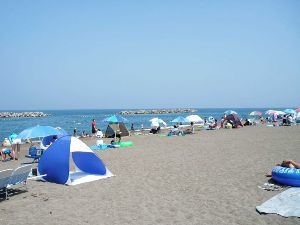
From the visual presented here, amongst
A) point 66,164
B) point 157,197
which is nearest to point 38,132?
point 66,164

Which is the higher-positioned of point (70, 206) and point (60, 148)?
point (60, 148)

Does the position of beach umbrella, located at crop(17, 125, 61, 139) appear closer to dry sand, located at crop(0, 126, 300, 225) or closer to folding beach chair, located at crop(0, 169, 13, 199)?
dry sand, located at crop(0, 126, 300, 225)

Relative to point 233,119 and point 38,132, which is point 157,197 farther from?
point 233,119

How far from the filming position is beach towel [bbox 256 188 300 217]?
642cm

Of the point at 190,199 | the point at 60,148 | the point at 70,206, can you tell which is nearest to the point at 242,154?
the point at 190,199

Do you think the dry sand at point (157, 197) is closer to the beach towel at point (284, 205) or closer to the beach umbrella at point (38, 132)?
the beach towel at point (284, 205)

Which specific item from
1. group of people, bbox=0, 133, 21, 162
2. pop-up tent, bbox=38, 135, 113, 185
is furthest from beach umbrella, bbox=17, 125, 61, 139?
pop-up tent, bbox=38, 135, 113, 185

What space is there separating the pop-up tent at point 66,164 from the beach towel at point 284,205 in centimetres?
540

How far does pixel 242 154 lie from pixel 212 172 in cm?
454

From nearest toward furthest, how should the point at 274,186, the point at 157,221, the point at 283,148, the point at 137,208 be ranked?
the point at 157,221 → the point at 137,208 → the point at 274,186 → the point at 283,148

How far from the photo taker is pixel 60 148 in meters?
10.0

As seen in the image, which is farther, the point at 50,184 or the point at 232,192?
the point at 50,184

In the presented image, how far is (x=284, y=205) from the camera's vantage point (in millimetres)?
6805

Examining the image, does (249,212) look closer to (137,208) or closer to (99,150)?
(137,208)
